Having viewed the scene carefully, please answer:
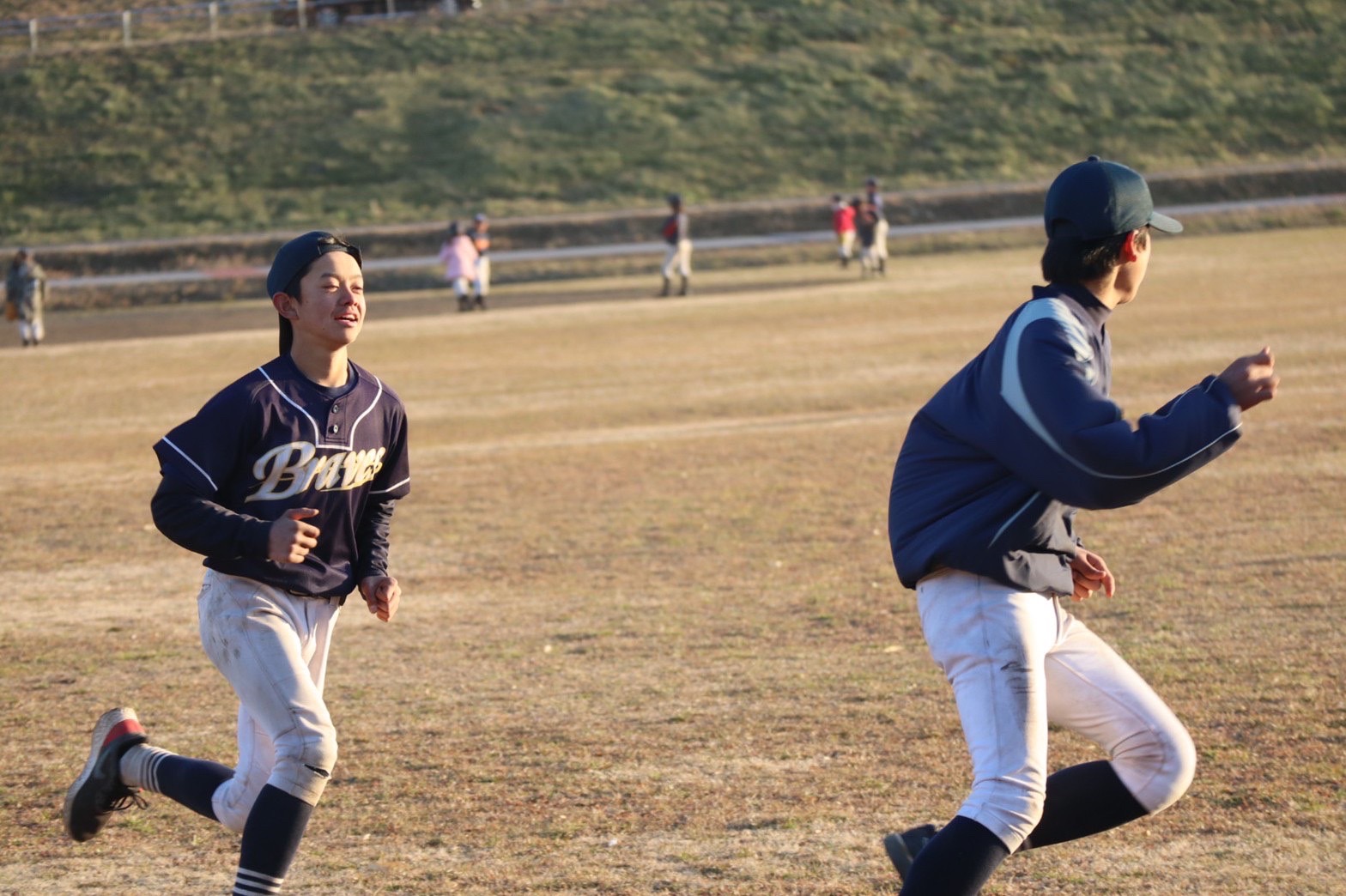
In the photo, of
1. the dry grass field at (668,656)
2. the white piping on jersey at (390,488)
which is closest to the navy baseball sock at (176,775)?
the dry grass field at (668,656)

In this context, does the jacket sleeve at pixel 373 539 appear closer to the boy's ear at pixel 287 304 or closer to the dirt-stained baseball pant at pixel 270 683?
the dirt-stained baseball pant at pixel 270 683

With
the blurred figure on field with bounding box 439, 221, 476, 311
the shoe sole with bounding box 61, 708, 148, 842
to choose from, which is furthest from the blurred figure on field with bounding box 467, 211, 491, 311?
the shoe sole with bounding box 61, 708, 148, 842

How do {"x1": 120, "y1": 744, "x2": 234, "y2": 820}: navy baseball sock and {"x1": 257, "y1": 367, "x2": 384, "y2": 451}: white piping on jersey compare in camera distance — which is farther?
{"x1": 120, "y1": 744, "x2": 234, "y2": 820}: navy baseball sock

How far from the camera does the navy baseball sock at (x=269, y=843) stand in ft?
13.2

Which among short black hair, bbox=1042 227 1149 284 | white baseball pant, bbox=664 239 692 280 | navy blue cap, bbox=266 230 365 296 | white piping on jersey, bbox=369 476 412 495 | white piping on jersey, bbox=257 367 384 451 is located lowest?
white baseball pant, bbox=664 239 692 280

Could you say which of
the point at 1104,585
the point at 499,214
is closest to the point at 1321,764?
the point at 1104,585

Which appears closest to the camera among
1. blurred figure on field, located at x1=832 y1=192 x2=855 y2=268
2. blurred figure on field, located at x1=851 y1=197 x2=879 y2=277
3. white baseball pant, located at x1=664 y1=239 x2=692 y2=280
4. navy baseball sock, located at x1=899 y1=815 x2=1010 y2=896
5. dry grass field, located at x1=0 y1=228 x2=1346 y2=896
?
navy baseball sock, located at x1=899 y1=815 x2=1010 y2=896

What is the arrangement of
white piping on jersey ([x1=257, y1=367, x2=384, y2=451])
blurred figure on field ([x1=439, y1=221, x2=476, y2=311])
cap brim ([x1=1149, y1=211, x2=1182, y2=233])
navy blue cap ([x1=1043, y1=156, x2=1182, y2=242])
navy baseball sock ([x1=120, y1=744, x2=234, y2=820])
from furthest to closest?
blurred figure on field ([x1=439, y1=221, x2=476, y2=311]) → navy baseball sock ([x1=120, y1=744, x2=234, y2=820]) → white piping on jersey ([x1=257, y1=367, x2=384, y2=451]) → cap brim ([x1=1149, y1=211, x2=1182, y2=233]) → navy blue cap ([x1=1043, y1=156, x2=1182, y2=242])

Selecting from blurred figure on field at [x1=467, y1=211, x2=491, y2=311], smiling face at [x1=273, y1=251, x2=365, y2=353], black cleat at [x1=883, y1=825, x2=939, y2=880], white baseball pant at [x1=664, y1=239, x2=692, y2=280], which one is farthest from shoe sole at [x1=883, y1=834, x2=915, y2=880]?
white baseball pant at [x1=664, y1=239, x2=692, y2=280]

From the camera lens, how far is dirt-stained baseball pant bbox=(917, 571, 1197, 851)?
360cm

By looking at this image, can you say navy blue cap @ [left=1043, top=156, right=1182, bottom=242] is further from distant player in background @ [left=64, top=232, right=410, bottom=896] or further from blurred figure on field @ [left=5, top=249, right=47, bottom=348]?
blurred figure on field @ [left=5, top=249, right=47, bottom=348]

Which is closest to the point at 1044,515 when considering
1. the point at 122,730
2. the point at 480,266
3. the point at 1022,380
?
the point at 1022,380

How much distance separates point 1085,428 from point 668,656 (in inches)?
173

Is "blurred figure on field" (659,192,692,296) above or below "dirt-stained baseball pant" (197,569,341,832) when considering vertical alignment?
below
